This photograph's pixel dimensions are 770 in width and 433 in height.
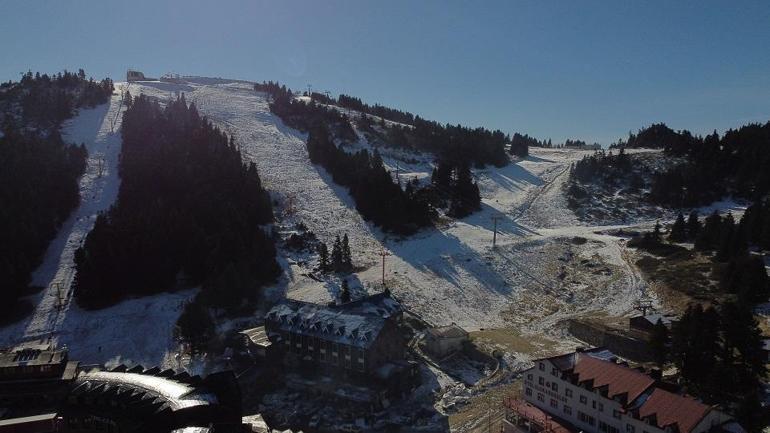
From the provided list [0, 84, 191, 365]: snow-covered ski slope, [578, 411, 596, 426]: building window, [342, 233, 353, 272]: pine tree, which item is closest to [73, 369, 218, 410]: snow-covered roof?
[0, 84, 191, 365]: snow-covered ski slope

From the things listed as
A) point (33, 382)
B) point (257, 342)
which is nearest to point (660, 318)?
point (257, 342)

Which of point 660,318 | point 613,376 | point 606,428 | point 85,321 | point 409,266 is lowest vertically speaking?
point 85,321

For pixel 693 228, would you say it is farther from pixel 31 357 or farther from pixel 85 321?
pixel 31 357

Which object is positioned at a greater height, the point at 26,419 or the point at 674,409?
the point at 674,409

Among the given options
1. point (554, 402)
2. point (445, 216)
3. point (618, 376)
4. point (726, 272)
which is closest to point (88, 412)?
point (554, 402)

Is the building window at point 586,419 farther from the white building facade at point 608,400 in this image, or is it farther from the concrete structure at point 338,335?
the concrete structure at point 338,335

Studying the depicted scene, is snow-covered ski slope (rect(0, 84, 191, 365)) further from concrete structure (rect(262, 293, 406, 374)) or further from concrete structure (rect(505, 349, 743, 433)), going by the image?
concrete structure (rect(505, 349, 743, 433))

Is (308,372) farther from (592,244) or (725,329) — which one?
(592,244)
